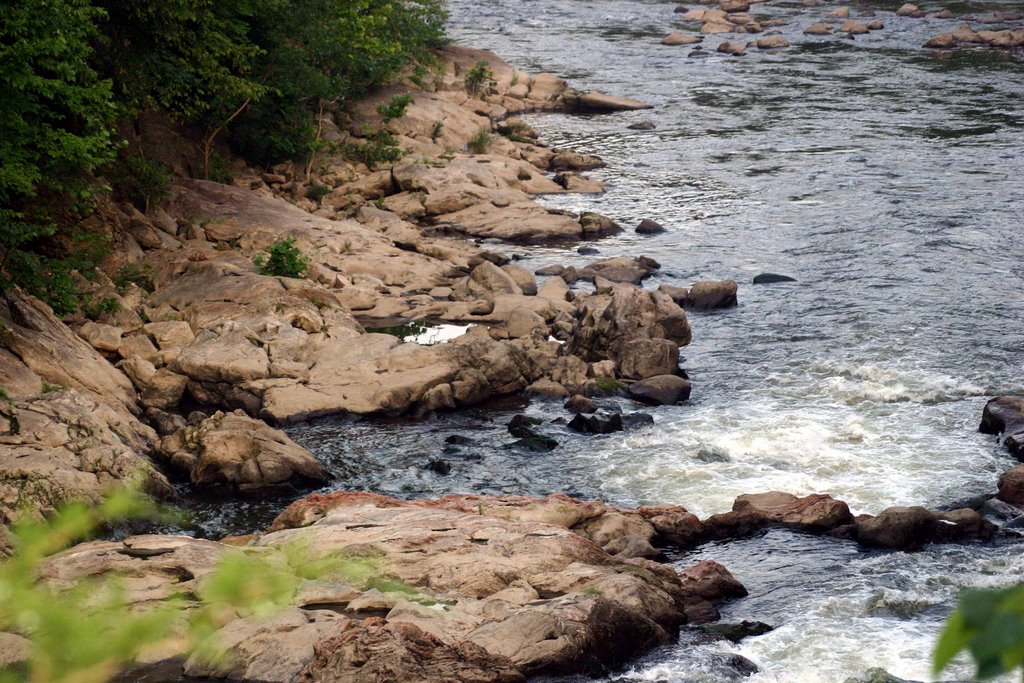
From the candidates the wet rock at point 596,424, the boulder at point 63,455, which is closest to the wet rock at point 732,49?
the wet rock at point 596,424

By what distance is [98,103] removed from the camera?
18141 millimetres

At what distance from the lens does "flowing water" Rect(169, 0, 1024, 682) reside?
492 inches

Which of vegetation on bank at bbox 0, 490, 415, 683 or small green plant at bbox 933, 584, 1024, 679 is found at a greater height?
small green plant at bbox 933, 584, 1024, 679

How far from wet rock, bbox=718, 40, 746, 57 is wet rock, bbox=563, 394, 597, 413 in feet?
114

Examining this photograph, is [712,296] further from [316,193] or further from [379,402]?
Result: [316,193]

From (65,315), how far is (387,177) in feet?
43.8

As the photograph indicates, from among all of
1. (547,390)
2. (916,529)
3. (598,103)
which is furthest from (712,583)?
(598,103)

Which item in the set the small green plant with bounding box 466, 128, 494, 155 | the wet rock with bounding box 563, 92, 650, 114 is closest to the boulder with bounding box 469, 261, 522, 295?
the small green plant with bounding box 466, 128, 494, 155

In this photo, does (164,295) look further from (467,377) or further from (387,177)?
(387,177)

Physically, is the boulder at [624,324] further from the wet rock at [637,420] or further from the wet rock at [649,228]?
the wet rock at [649,228]

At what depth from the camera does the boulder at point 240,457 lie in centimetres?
1528

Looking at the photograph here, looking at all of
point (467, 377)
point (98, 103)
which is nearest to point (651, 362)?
point (467, 377)

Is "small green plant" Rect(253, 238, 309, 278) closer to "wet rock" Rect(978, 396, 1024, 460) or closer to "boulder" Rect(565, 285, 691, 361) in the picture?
"boulder" Rect(565, 285, 691, 361)

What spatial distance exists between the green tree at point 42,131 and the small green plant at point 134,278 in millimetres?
1106
